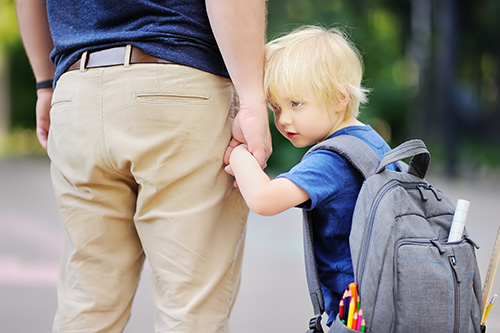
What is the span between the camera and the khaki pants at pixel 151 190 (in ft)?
6.50

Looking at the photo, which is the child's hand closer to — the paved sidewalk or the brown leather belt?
the brown leather belt

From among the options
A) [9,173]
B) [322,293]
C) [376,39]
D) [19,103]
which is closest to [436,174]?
[376,39]

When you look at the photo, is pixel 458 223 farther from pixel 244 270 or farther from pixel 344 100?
pixel 244 270

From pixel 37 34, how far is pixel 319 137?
1.06 metres

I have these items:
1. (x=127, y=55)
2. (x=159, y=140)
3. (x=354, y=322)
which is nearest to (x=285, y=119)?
(x=159, y=140)

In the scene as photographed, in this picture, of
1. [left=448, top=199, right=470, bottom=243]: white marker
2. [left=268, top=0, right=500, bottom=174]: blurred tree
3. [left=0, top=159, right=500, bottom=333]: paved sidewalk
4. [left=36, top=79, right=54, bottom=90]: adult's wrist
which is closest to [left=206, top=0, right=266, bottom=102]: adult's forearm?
[left=448, top=199, right=470, bottom=243]: white marker

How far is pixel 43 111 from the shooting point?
8.42 ft

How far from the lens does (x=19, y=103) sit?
21.6 meters

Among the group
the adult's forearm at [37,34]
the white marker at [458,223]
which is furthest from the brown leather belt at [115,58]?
→ the white marker at [458,223]

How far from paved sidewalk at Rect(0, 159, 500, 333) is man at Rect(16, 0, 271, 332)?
6.27 feet

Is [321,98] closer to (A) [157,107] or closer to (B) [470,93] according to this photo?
(A) [157,107]

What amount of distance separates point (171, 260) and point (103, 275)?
11.4 inches

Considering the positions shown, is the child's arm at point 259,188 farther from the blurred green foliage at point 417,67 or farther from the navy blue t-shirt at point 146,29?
the blurred green foliage at point 417,67

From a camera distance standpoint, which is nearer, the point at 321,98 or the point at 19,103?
the point at 321,98
